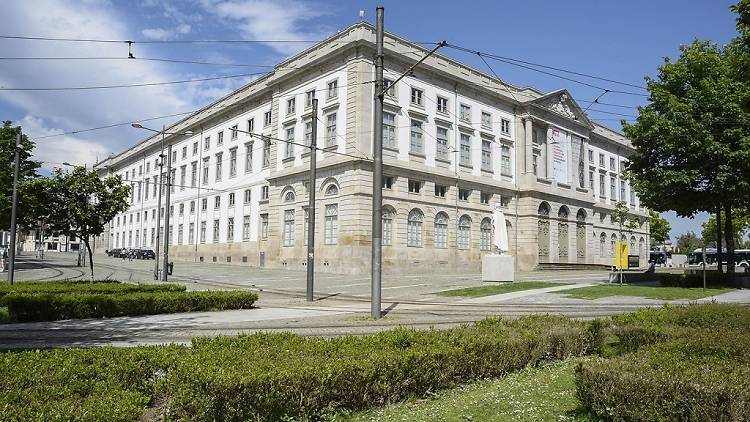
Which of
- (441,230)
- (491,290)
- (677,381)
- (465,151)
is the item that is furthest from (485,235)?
(677,381)

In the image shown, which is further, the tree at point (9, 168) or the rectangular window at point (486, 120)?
the rectangular window at point (486, 120)

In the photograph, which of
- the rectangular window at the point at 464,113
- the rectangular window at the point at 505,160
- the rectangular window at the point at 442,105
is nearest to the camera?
the rectangular window at the point at 442,105

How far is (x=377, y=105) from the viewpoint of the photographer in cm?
1612

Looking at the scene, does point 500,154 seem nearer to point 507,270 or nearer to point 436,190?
point 436,190

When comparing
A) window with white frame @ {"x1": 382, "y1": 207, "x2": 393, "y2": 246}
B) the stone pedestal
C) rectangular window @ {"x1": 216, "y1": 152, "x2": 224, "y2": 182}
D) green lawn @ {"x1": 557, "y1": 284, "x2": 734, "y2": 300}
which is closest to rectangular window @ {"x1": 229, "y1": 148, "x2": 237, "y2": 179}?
rectangular window @ {"x1": 216, "y1": 152, "x2": 224, "y2": 182}

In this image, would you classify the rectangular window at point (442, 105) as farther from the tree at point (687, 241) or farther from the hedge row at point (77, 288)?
the tree at point (687, 241)

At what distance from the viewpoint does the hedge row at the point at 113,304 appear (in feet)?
49.9

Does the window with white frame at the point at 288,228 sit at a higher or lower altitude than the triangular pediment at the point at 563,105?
lower

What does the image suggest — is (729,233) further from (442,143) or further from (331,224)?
(331,224)

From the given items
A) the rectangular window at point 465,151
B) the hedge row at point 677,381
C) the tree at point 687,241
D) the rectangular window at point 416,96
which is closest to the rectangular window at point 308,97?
the rectangular window at point 416,96

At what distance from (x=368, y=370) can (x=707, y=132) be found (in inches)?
1018

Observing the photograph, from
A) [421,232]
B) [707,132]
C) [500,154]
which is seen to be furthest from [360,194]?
[707,132]

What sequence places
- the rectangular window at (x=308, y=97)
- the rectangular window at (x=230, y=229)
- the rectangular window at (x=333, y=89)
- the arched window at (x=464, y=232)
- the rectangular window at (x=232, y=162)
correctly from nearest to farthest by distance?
the rectangular window at (x=333, y=89) < the rectangular window at (x=308, y=97) < the arched window at (x=464, y=232) < the rectangular window at (x=230, y=229) < the rectangular window at (x=232, y=162)

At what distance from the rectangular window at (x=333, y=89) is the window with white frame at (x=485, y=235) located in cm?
1834
